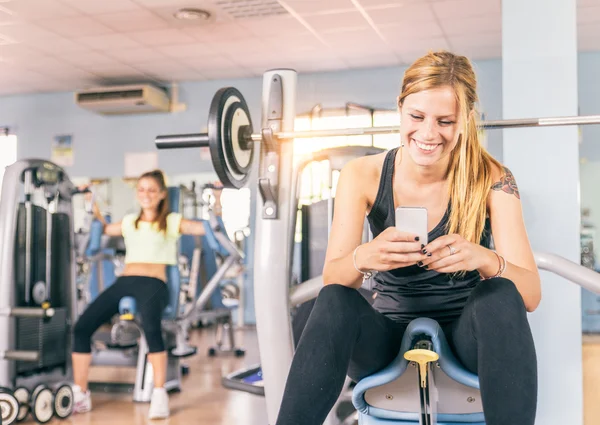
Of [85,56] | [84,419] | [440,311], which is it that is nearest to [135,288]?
[84,419]

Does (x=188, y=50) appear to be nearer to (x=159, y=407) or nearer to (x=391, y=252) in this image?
(x=159, y=407)

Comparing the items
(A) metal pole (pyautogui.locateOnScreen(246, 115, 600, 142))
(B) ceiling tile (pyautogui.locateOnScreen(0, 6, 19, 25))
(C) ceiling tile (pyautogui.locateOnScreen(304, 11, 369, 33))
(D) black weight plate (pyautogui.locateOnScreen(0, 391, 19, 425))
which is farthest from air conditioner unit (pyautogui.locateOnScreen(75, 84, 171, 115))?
(A) metal pole (pyautogui.locateOnScreen(246, 115, 600, 142))

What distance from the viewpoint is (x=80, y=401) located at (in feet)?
9.82

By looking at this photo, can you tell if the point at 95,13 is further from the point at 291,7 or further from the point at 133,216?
the point at 133,216

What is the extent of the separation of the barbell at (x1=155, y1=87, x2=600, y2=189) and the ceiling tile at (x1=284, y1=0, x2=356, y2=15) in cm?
294

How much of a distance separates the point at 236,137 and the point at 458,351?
762mm

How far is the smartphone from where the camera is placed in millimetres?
1171

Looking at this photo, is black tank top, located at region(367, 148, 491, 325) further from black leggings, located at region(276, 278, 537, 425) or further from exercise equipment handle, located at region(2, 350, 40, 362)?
exercise equipment handle, located at region(2, 350, 40, 362)

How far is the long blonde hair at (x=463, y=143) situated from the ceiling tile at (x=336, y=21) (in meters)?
3.48

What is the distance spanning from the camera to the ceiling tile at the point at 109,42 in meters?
5.20

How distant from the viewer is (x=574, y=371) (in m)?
2.09

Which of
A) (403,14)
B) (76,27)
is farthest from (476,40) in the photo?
(76,27)

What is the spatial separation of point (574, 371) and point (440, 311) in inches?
37.8

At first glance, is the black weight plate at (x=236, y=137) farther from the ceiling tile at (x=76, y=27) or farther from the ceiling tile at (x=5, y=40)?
the ceiling tile at (x=5, y=40)
